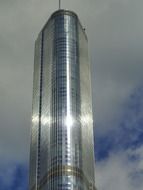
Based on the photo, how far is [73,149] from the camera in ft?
634

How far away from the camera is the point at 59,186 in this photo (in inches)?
7244

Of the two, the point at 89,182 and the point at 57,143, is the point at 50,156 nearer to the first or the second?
the point at 57,143

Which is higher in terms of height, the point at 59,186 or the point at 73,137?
the point at 73,137

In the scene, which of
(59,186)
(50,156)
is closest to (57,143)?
(50,156)

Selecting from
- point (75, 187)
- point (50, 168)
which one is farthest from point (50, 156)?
point (75, 187)

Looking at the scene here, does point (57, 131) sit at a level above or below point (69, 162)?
above

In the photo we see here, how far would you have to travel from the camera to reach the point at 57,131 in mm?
199375

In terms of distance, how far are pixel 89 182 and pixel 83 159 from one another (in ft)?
32.2

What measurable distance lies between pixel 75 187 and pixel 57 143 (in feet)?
64.5

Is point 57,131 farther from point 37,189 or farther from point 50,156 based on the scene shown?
point 37,189

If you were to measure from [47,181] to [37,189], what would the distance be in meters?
11.7

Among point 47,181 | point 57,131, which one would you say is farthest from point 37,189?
point 57,131

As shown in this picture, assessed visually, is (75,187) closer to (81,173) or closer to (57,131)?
(81,173)

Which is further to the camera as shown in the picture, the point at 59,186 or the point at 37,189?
the point at 37,189
